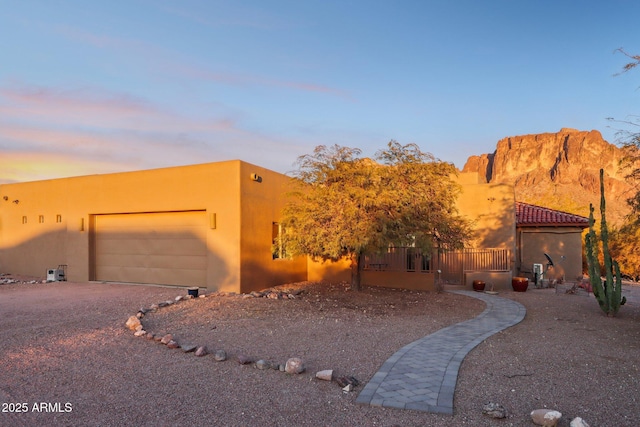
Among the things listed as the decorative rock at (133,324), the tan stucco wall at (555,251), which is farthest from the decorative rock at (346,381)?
the tan stucco wall at (555,251)

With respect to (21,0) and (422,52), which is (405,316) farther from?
(21,0)

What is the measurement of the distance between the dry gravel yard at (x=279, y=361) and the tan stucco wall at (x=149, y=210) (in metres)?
2.51

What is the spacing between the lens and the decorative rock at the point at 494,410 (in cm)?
375

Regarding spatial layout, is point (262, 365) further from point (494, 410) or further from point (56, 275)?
point (56, 275)

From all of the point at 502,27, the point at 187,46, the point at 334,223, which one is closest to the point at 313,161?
the point at 334,223

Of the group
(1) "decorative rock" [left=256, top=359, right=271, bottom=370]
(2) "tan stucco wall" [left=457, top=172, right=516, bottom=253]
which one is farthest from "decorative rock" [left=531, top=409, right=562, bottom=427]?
(2) "tan stucco wall" [left=457, top=172, right=516, bottom=253]

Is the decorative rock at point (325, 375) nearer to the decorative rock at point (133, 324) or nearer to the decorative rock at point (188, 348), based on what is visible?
the decorative rock at point (188, 348)

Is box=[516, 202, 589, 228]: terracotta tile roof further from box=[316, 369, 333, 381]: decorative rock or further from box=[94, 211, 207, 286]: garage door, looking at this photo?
box=[316, 369, 333, 381]: decorative rock

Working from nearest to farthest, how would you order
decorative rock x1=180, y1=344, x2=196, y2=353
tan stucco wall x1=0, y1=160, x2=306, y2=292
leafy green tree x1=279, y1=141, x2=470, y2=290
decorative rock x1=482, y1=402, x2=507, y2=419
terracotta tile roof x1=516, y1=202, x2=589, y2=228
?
decorative rock x1=482, y1=402, x2=507, y2=419, decorative rock x1=180, y1=344, x2=196, y2=353, leafy green tree x1=279, y1=141, x2=470, y2=290, tan stucco wall x1=0, y1=160, x2=306, y2=292, terracotta tile roof x1=516, y1=202, x2=589, y2=228

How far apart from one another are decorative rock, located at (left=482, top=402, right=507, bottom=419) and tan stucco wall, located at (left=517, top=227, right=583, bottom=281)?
54.3 feet

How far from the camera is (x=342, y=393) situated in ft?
14.4

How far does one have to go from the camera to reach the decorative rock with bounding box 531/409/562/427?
3.53 m

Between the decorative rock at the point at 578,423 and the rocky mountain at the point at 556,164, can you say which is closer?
the decorative rock at the point at 578,423

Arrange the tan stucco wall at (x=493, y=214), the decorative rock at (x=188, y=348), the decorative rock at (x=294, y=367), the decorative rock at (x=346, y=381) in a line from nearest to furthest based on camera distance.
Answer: the decorative rock at (x=346, y=381)
the decorative rock at (x=294, y=367)
the decorative rock at (x=188, y=348)
the tan stucco wall at (x=493, y=214)
